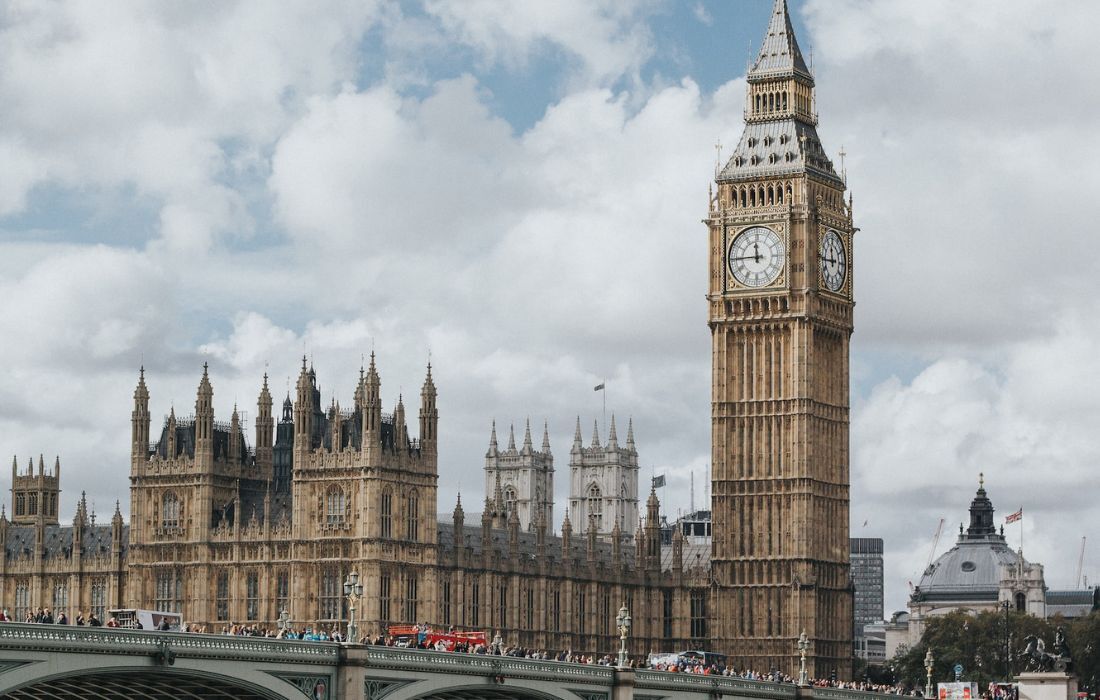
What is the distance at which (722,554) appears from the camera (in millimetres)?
154500

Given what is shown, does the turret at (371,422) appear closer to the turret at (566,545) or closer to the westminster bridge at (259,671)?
the turret at (566,545)

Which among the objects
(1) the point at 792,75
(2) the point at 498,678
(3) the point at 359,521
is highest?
(1) the point at 792,75

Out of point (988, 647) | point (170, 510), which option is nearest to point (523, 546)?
point (170, 510)

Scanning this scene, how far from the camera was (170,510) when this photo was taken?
140750 millimetres

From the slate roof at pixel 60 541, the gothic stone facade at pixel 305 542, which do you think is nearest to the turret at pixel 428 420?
the gothic stone facade at pixel 305 542

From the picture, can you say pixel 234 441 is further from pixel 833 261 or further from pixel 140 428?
pixel 833 261

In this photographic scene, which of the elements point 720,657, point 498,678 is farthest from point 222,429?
point 498,678

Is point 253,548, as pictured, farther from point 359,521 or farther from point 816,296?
point 816,296

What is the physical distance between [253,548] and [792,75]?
44.4m

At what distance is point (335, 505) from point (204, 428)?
9.63 meters

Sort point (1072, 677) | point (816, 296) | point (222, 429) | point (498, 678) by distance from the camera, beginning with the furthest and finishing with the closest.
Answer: point (816, 296)
point (222, 429)
point (1072, 677)
point (498, 678)

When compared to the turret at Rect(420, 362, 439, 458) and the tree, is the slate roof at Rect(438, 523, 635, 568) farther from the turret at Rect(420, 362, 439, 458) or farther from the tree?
the tree

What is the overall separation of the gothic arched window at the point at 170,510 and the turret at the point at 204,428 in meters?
2.35

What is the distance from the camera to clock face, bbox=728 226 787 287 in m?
153
